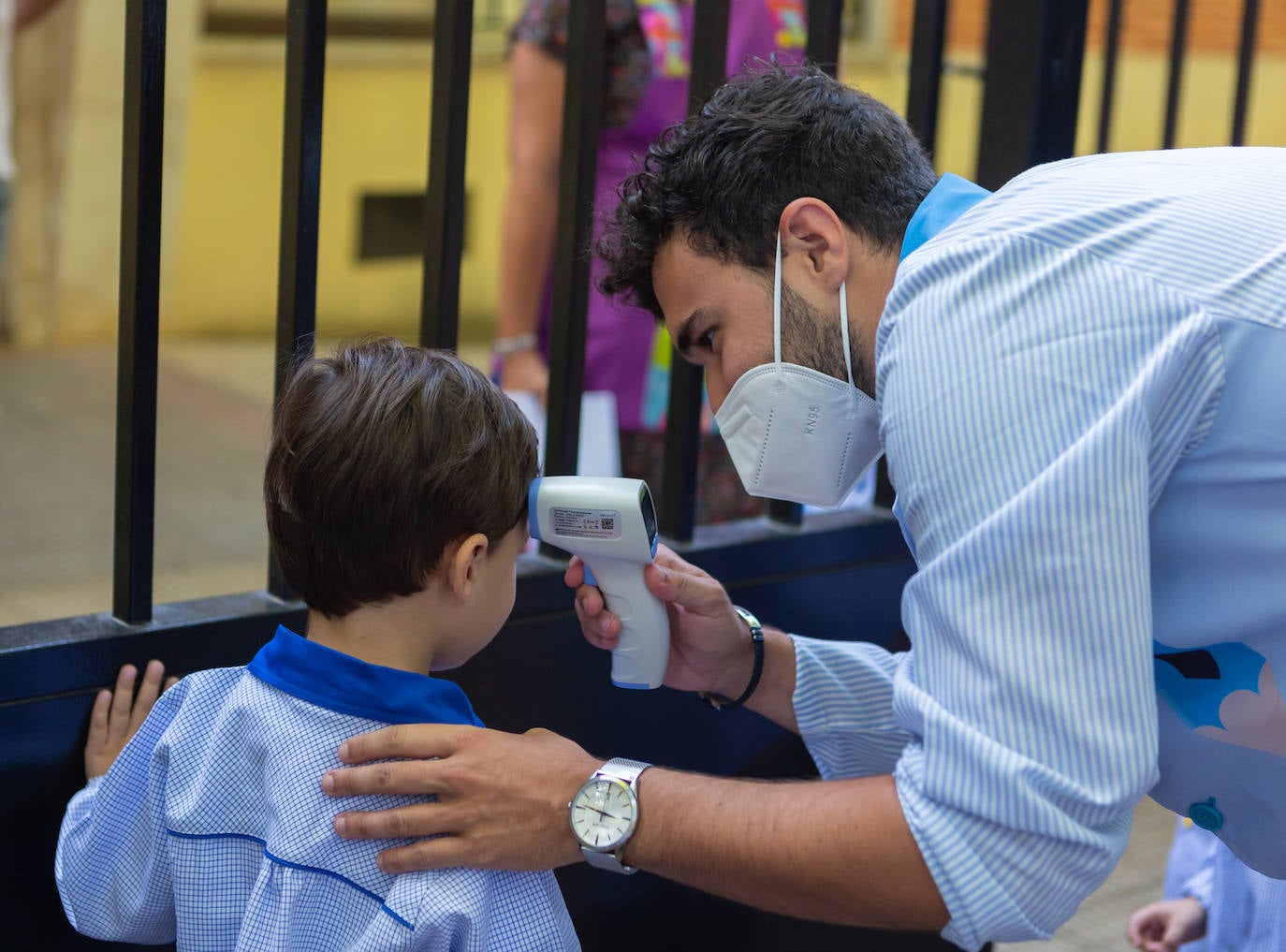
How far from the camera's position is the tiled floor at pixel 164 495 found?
3.76m

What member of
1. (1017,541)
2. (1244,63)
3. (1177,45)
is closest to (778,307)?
(1017,541)

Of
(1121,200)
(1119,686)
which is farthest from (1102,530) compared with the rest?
(1121,200)

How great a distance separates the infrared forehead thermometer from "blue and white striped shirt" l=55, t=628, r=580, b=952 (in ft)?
0.73

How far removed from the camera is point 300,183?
6.05ft

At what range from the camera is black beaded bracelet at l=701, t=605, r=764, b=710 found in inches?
80.6

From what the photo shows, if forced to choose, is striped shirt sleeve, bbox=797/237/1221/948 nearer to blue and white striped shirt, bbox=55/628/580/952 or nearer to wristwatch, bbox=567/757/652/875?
wristwatch, bbox=567/757/652/875

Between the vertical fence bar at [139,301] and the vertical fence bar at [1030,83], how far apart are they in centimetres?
138

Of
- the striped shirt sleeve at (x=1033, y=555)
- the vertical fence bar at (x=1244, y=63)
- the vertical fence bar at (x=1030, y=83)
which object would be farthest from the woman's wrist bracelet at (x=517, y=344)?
the striped shirt sleeve at (x=1033, y=555)

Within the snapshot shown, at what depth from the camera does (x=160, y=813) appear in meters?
1.64

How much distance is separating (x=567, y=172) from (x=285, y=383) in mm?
568

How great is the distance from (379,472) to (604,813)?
0.42 metres

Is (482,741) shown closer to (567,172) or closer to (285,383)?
(285,383)

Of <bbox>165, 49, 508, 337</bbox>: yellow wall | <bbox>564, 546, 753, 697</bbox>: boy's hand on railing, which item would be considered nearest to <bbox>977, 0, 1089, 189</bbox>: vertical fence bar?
<bbox>564, 546, 753, 697</bbox>: boy's hand on railing

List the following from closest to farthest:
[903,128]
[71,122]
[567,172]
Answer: [903,128] → [567,172] → [71,122]
